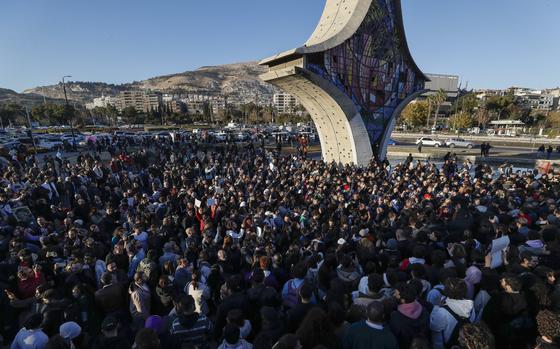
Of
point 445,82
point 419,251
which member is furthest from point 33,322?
point 445,82

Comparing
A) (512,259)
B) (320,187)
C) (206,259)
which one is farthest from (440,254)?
(320,187)

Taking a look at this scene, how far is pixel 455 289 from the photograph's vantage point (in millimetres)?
3486

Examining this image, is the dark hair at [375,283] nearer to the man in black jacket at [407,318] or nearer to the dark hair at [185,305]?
the man in black jacket at [407,318]

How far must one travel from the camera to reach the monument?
56.0ft

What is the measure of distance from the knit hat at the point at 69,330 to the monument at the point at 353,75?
1465 centimetres

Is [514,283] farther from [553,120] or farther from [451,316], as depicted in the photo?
[553,120]

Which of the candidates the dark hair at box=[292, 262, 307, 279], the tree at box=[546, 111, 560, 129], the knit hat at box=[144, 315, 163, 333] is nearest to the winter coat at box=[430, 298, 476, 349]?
the dark hair at box=[292, 262, 307, 279]

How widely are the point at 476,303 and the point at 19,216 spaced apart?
10953 mm

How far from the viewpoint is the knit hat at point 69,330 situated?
3.58 m

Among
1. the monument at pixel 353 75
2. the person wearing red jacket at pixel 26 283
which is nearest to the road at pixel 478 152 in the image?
the monument at pixel 353 75

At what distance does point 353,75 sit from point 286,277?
16273 millimetres

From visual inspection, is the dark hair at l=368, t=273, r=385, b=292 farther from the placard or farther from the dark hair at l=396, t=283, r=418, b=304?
the placard

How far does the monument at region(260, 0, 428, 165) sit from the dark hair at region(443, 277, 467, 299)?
14.1m

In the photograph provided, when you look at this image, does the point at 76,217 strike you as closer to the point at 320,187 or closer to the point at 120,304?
the point at 120,304
